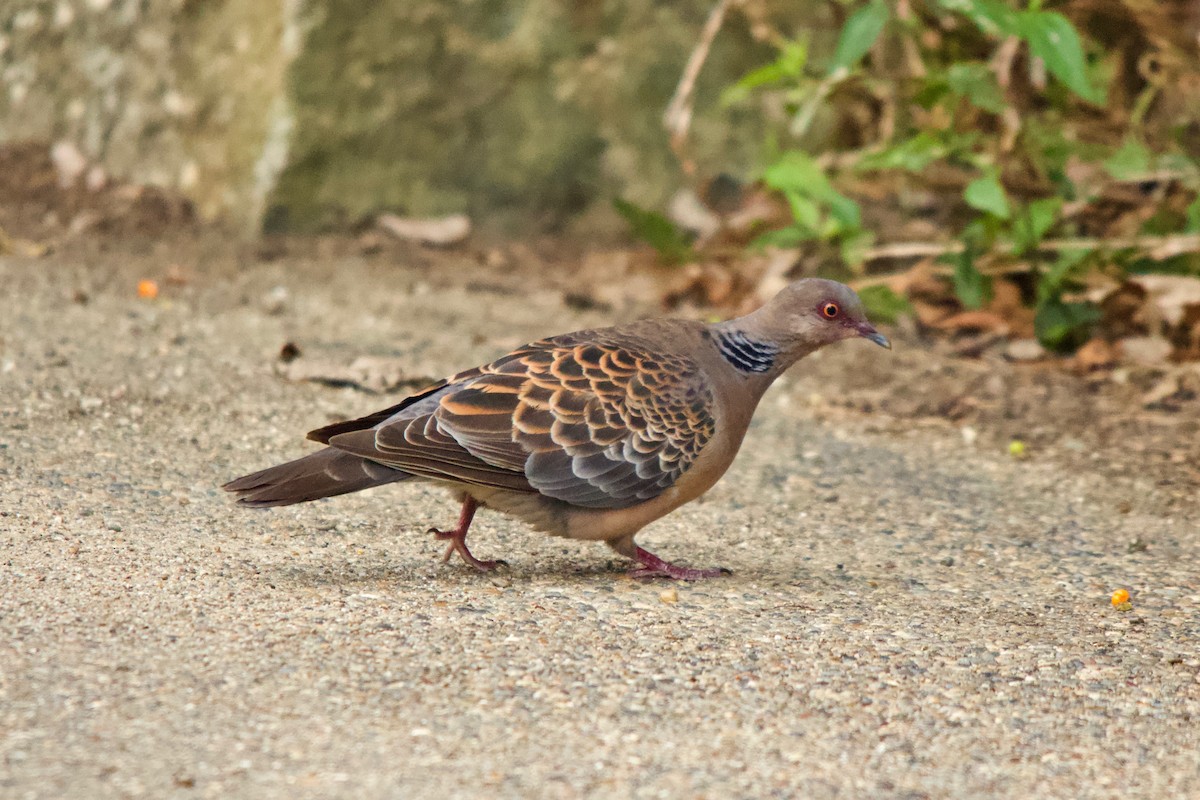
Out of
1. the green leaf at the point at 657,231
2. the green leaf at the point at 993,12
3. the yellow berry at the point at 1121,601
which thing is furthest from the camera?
the green leaf at the point at 657,231

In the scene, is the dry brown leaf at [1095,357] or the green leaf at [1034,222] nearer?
the green leaf at [1034,222]

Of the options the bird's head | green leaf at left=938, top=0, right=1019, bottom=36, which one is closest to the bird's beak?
the bird's head

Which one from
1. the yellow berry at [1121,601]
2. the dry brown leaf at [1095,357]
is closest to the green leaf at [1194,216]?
the dry brown leaf at [1095,357]

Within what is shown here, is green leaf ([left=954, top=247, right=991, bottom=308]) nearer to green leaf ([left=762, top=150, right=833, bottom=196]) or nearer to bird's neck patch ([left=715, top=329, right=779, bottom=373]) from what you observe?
green leaf ([left=762, top=150, right=833, bottom=196])

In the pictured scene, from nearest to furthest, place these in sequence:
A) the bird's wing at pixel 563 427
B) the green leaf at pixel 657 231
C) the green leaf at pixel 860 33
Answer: the bird's wing at pixel 563 427 < the green leaf at pixel 860 33 < the green leaf at pixel 657 231

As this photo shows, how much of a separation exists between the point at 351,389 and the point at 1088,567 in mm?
2789

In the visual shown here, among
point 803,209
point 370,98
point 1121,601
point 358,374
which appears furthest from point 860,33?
point 370,98

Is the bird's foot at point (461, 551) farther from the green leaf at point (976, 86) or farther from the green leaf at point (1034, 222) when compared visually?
the green leaf at point (1034, 222)

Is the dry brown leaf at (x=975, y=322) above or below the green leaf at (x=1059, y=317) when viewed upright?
below

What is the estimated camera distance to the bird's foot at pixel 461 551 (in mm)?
4016

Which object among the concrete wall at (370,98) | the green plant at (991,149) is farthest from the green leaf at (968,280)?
the concrete wall at (370,98)

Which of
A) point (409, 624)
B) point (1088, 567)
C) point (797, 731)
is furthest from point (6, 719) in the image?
point (1088, 567)

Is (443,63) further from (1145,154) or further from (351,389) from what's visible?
(1145,154)

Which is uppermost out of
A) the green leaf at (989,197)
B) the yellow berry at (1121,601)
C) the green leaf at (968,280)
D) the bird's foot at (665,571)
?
the green leaf at (989,197)
